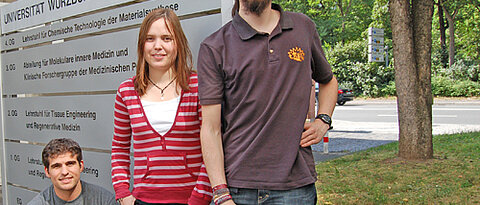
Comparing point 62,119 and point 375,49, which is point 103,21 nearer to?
point 62,119

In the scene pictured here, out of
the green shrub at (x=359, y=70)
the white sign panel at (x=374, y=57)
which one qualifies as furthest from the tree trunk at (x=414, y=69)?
the green shrub at (x=359, y=70)

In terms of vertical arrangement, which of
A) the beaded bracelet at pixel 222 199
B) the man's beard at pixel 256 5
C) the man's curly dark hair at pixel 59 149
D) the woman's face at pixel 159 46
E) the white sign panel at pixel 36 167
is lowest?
the white sign panel at pixel 36 167

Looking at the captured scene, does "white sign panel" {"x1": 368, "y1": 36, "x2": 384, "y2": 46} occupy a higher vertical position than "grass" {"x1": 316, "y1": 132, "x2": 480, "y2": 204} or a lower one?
higher

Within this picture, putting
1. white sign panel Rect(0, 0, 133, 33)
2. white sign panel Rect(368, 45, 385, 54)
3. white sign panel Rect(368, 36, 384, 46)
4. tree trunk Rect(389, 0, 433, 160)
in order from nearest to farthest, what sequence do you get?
white sign panel Rect(0, 0, 133, 33), tree trunk Rect(389, 0, 433, 160), white sign panel Rect(368, 45, 385, 54), white sign panel Rect(368, 36, 384, 46)

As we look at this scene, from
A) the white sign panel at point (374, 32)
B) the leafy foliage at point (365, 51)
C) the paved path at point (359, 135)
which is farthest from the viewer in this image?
the leafy foliage at point (365, 51)

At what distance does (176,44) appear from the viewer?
2.27 meters

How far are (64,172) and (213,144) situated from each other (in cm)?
132

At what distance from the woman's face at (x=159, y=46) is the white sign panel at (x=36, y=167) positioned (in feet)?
4.93

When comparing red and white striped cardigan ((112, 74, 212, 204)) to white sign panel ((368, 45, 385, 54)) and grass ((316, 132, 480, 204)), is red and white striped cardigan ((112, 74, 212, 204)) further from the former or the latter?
white sign panel ((368, 45, 385, 54))

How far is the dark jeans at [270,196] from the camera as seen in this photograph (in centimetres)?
181

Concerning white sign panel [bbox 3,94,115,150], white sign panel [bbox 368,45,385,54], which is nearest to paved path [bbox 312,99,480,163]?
white sign panel [bbox 368,45,385,54]

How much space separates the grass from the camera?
5684 mm

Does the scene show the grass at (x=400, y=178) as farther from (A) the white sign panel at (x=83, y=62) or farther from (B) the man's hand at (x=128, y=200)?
(B) the man's hand at (x=128, y=200)

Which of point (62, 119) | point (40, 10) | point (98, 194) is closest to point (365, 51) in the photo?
point (40, 10)
